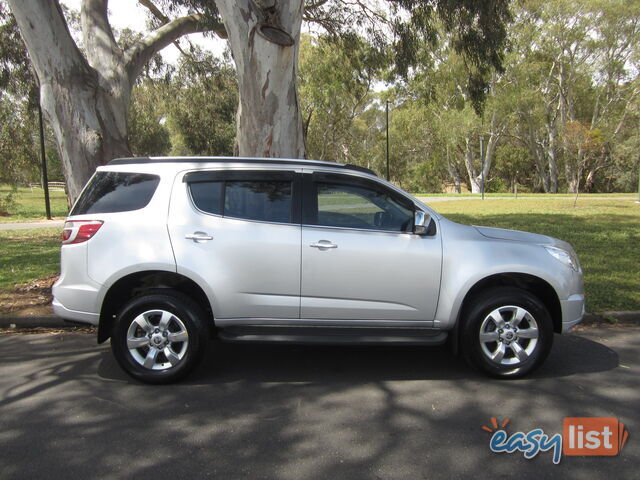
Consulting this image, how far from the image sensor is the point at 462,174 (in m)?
59.8

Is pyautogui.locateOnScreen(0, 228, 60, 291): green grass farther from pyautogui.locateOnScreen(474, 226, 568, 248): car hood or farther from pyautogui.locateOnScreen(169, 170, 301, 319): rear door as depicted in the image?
pyautogui.locateOnScreen(474, 226, 568, 248): car hood

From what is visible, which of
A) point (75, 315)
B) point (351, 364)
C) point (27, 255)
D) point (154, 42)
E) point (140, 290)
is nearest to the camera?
point (75, 315)

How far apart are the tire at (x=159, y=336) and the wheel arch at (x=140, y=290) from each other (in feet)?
0.48

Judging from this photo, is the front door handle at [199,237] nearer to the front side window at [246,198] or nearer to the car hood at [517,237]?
the front side window at [246,198]

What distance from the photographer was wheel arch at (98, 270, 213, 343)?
4395 millimetres

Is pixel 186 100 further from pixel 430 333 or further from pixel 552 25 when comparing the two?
pixel 552 25

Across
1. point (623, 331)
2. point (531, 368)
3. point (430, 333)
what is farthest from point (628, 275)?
point (430, 333)

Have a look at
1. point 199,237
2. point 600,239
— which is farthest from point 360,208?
point 600,239

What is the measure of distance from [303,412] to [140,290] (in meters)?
1.82

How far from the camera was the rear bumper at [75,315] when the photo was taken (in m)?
4.35

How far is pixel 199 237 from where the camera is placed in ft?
14.1

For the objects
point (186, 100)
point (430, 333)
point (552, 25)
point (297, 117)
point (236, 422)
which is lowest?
point (236, 422)

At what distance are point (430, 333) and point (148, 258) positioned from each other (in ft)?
8.04

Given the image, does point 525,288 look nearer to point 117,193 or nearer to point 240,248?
point 240,248
